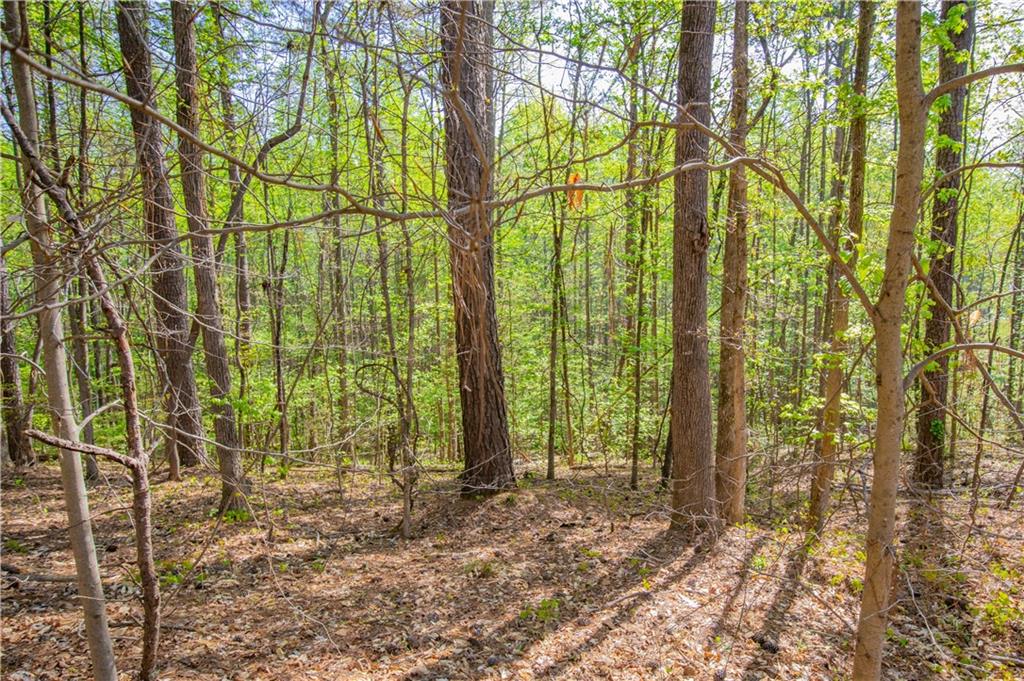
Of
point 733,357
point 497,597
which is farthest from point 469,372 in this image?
point 733,357

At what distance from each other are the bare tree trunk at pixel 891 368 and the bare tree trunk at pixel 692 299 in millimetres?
2993

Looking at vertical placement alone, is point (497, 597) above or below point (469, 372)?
below

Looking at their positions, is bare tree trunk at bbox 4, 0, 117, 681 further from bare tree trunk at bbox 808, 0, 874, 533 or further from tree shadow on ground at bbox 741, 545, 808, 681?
bare tree trunk at bbox 808, 0, 874, 533

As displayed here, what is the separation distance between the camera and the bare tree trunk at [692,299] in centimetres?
520

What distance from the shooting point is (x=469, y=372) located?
5805 mm

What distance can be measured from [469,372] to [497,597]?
2211mm

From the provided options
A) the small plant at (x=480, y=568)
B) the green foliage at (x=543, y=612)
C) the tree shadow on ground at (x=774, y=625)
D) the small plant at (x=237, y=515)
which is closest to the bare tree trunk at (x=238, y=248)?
the small plant at (x=237, y=515)

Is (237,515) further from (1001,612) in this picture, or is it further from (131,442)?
(1001,612)

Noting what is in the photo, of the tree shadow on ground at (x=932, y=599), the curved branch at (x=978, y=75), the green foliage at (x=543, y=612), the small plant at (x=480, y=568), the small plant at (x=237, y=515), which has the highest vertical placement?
the curved branch at (x=978, y=75)

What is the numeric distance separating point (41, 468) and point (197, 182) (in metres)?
6.11

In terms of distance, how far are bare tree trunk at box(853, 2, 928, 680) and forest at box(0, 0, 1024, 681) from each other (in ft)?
0.04

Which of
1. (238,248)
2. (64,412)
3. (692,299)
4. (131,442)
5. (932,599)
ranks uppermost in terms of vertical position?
(238,248)

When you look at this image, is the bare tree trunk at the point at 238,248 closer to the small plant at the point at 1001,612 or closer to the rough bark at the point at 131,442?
the rough bark at the point at 131,442

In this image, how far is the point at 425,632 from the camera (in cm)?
404
